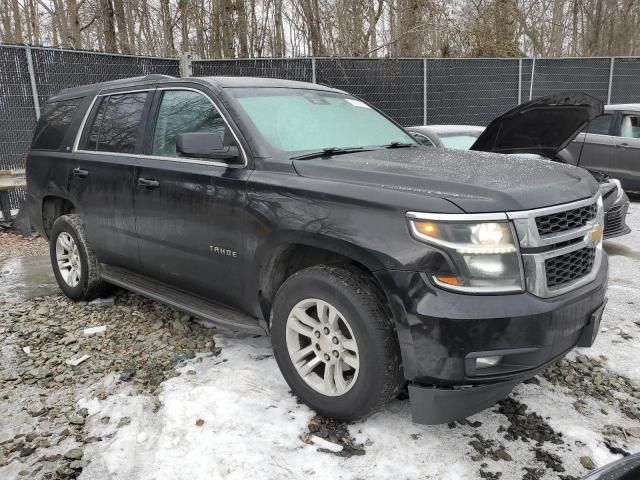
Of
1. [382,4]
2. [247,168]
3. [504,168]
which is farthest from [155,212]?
[382,4]

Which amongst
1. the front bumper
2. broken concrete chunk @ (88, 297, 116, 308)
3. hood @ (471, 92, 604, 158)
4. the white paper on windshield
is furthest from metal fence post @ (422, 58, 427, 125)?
the front bumper

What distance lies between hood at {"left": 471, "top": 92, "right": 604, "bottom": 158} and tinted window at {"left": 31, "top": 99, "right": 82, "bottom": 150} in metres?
4.11

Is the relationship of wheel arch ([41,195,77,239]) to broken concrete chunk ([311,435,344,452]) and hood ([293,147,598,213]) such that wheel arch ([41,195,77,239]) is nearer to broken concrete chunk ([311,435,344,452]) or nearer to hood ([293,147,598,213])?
hood ([293,147,598,213])

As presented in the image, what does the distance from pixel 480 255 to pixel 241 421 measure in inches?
61.3

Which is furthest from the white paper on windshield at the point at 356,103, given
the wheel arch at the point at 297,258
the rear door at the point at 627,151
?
the rear door at the point at 627,151

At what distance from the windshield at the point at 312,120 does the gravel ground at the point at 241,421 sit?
1.50 m

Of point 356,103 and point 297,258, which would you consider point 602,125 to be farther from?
point 297,258

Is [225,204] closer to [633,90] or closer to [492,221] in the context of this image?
[492,221]

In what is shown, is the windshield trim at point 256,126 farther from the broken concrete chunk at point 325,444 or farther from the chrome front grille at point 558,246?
the broken concrete chunk at point 325,444

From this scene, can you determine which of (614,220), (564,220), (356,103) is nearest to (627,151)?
(614,220)

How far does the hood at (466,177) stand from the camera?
243cm

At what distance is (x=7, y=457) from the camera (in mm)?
2703

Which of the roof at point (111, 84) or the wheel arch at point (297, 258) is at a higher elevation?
the roof at point (111, 84)

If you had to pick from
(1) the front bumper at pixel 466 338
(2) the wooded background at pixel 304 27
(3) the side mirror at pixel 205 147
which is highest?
(2) the wooded background at pixel 304 27
